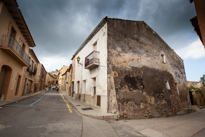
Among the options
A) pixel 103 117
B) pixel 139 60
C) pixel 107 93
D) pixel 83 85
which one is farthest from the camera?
pixel 83 85

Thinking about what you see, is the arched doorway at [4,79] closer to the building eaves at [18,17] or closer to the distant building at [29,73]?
the distant building at [29,73]

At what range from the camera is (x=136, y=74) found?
8.10 m

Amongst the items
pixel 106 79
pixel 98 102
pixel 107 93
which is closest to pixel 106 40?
pixel 106 79

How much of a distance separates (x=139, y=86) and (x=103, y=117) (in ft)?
12.2

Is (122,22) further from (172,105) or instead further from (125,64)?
(172,105)

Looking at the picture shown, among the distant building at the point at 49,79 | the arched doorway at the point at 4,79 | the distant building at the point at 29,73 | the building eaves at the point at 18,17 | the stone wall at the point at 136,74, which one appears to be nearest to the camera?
the stone wall at the point at 136,74

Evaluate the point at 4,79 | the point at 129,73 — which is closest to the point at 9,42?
the point at 4,79

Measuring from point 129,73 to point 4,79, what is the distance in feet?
36.9

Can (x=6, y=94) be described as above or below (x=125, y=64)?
below

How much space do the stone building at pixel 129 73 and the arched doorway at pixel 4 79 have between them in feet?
24.1

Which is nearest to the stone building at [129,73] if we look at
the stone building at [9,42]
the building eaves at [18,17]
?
the building eaves at [18,17]

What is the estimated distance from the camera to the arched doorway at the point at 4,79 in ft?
29.6

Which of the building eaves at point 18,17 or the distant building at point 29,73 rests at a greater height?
the building eaves at point 18,17

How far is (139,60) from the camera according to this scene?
343 inches
